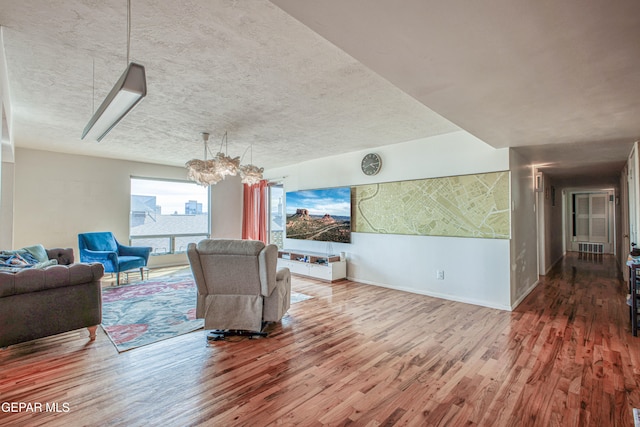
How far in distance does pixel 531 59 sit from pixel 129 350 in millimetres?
3827

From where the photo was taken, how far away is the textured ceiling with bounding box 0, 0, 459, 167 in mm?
1803

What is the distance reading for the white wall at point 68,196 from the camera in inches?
211

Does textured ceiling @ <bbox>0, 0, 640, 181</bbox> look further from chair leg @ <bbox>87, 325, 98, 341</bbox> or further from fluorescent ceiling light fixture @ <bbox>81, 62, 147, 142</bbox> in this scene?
chair leg @ <bbox>87, 325, 98, 341</bbox>

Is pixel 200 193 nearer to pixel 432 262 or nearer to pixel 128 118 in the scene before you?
pixel 128 118

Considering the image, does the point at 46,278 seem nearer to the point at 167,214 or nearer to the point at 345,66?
the point at 345,66

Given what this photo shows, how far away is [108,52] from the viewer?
2193 millimetres

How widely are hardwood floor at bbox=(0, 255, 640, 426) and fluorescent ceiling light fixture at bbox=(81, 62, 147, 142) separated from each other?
192 cm

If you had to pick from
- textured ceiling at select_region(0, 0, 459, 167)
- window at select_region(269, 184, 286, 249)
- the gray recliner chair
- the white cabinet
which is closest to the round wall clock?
textured ceiling at select_region(0, 0, 459, 167)

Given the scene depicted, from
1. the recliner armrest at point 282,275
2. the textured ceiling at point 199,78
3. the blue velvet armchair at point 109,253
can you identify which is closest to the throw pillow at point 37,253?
the blue velvet armchair at point 109,253

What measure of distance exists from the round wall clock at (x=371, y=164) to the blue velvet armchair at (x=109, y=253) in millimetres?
4536

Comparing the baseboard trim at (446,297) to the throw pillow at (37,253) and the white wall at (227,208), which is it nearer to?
the white wall at (227,208)

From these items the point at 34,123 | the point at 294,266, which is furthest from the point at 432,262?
the point at 34,123

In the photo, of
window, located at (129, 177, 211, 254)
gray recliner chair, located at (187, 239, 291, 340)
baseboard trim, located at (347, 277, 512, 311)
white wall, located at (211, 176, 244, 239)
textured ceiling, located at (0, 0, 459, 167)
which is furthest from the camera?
white wall, located at (211, 176, 244, 239)

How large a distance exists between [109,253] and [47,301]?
2665mm
